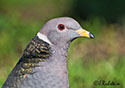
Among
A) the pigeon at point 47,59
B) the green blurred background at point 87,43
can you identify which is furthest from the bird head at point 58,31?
the green blurred background at point 87,43

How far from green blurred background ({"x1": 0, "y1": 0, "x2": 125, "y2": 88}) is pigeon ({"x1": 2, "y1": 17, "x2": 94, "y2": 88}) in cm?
149

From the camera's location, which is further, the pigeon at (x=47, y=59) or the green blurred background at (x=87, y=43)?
the green blurred background at (x=87, y=43)

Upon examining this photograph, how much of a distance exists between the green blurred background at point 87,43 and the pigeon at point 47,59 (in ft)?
4.90

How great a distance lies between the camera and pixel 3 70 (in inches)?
247

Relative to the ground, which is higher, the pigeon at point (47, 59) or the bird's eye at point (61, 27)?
the bird's eye at point (61, 27)

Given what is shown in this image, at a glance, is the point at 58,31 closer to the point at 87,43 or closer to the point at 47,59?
the point at 47,59

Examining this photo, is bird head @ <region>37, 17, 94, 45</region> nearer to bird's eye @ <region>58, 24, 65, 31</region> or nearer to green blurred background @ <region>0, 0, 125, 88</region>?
bird's eye @ <region>58, 24, 65, 31</region>

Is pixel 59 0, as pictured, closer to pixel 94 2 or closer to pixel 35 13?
pixel 35 13

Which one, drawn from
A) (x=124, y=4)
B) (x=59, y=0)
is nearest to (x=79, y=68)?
(x=124, y=4)

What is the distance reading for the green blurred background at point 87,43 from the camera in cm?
561

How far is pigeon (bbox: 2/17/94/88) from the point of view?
11.8ft

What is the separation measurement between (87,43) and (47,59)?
377 centimetres

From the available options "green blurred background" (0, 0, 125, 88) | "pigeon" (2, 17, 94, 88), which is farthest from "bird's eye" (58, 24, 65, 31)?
"green blurred background" (0, 0, 125, 88)

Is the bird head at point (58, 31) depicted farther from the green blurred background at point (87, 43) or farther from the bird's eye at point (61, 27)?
the green blurred background at point (87, 43)
